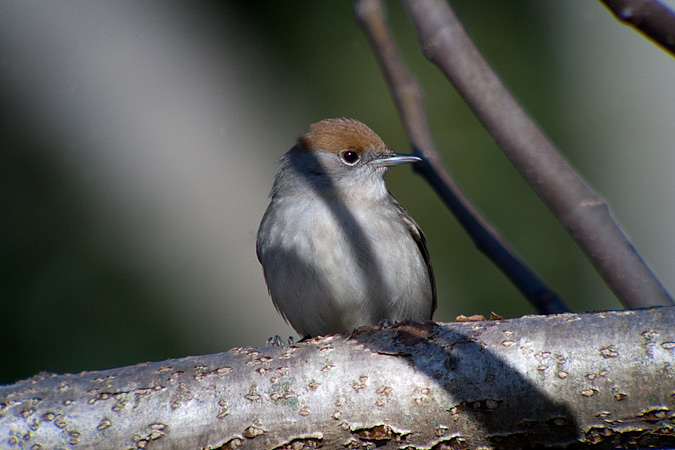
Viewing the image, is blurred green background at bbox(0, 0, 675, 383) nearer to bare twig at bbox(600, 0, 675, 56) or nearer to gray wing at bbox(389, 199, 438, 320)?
gray wing at bbox(389, 199, 438, 320)

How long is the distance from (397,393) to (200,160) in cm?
557

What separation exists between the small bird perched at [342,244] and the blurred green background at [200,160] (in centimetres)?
247

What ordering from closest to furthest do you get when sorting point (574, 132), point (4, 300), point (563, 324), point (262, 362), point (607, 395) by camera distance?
1. point (607, 395)
2. point (563, 324)
3. point (262, 362)
4. point (4, 300)
5. point (574, 132)

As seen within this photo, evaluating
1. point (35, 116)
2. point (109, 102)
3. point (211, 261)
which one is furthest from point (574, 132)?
point (35, 116)

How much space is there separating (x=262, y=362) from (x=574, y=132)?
24.3 feet

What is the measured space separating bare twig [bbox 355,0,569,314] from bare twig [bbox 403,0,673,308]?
1.34ft

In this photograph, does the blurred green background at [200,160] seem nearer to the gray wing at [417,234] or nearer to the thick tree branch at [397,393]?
the gray wing at [417,234]

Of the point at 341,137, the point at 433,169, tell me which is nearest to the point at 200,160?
the point at 341,137

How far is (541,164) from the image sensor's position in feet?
10.5

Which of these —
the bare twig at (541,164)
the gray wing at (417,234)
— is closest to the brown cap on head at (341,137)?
the gray wing at (417,234)

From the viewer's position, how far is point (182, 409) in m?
3.19

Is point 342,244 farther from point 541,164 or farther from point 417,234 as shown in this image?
point 541,164

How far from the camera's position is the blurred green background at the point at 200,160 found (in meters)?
8.11

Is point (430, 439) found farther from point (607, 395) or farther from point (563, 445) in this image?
point (607, 395)
